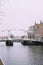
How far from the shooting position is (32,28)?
448ft

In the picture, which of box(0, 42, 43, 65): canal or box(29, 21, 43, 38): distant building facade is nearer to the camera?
box(0, 42, 43, 65): canal

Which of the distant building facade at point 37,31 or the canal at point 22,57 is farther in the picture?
the distant building facade at point 37,31

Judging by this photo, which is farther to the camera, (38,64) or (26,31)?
(26,31)

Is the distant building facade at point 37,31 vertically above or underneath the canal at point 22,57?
above

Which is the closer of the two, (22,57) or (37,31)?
(22,57)

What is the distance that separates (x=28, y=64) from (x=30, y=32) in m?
105

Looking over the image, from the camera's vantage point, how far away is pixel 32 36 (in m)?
123

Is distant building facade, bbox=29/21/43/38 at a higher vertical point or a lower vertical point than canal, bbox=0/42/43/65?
higher

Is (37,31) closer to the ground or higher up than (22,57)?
higher up

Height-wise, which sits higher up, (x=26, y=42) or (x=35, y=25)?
(x=35, y=25)

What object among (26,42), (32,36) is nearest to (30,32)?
(32,36)

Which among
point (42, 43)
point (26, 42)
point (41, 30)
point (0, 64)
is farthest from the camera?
point (41, 30)

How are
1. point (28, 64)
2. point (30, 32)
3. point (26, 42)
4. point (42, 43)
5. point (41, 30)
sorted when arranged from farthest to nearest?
1. point (30, 32)
2. point (41, 30)
3. point (26, 42)
4. point (42, 43)
5. point (28, 64)

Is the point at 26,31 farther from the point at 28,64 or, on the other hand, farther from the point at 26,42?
the point at 28,64
